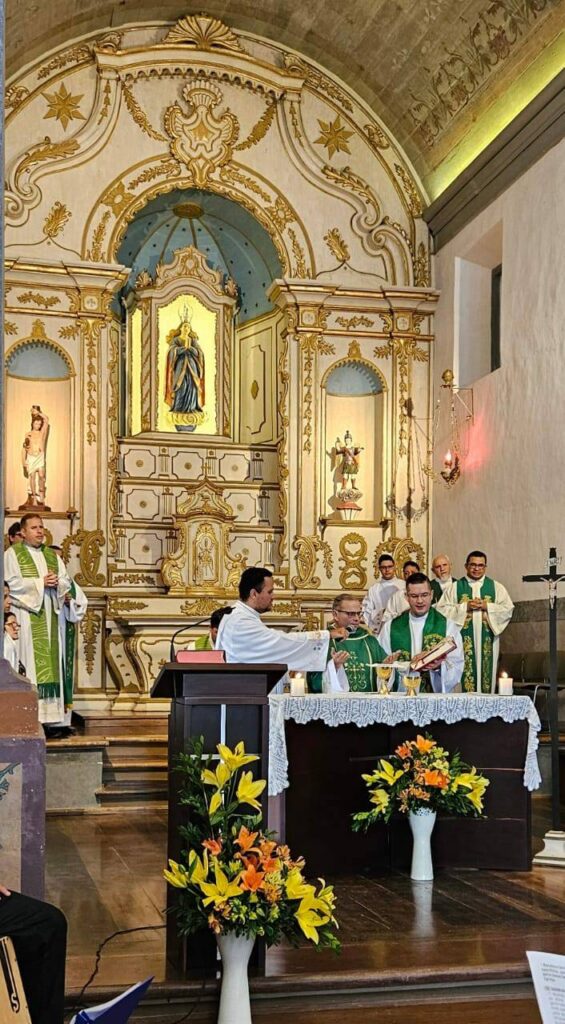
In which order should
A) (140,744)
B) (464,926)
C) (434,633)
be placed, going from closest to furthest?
(464,926) → (434,633) → (140,744)

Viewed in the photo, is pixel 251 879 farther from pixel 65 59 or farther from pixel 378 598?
pixel 65 59

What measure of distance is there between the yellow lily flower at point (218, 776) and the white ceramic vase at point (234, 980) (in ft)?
1.71

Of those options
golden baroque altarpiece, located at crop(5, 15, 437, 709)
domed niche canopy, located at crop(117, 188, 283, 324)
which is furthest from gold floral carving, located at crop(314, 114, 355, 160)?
domed niche canopy, located at crop(117, 188, 283, 324)

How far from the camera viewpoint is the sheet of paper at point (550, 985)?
7.95 ft

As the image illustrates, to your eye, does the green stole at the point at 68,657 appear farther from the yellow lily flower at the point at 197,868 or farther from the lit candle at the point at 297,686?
the yellow lily flower at the point at 197,868

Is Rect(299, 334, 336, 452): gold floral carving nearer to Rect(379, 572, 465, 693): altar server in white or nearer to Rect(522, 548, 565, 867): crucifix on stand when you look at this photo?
Rect(379, 572, 465, 693): altar server in white

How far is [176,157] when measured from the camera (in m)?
14.1

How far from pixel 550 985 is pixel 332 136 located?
13259mm

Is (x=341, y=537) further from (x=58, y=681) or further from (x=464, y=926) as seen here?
(x=464, y=926)

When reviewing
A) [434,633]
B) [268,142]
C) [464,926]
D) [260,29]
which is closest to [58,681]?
[434,633]

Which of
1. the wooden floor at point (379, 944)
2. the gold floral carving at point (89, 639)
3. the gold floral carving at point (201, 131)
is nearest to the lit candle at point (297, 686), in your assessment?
the wooden floor at point (379, 944)

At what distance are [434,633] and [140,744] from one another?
10.7ft

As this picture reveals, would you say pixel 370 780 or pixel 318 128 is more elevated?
pixel 318 128

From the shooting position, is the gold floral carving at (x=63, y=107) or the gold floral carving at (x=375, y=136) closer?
the gold floral carving at (x=63, y=107)
